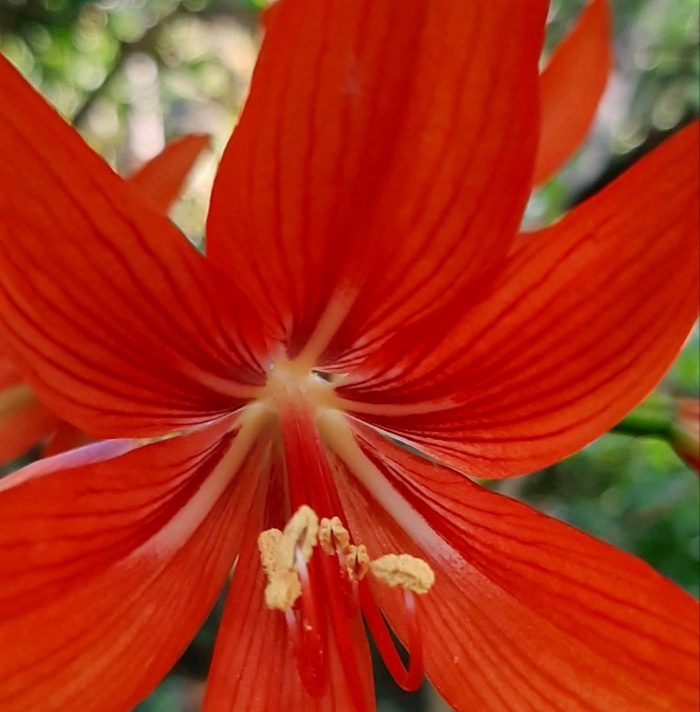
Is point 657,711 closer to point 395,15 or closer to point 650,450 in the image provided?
point 395,15

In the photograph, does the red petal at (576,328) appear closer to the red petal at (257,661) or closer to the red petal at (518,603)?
the red petal at (518,603)

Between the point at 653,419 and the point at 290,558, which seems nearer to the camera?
the point at 290,558

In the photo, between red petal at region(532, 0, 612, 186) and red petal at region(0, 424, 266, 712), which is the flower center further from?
red petal at region(532, 0, 612, 186)

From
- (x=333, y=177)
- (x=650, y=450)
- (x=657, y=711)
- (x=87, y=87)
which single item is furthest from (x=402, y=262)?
(x=87, y=87)

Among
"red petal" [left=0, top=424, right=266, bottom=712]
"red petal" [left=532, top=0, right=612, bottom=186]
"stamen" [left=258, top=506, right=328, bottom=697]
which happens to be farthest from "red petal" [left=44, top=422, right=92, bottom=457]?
"red petal" [left=532, top=0, right=612, bottom=186]

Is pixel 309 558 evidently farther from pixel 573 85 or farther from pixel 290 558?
pixel 573 85

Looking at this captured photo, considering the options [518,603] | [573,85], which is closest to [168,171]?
[573,85]

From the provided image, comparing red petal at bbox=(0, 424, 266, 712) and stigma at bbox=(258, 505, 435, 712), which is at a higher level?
red petal at bbox=(0, 424, 266, 712)
